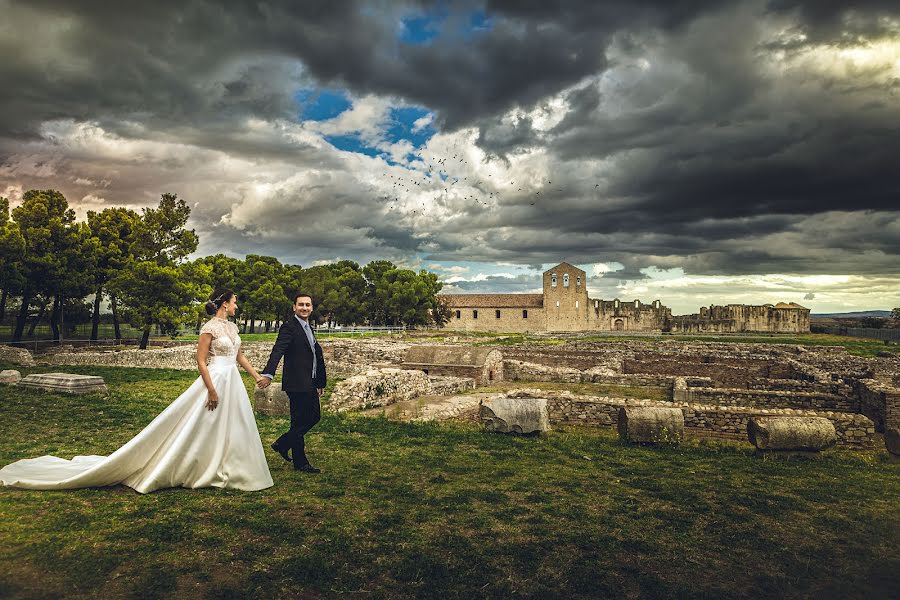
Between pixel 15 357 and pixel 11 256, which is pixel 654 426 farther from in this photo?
pixel 11 256

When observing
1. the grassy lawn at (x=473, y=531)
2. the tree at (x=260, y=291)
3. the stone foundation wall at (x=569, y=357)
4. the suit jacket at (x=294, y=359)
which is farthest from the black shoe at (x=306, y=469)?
the tree at (x=260, y=291)

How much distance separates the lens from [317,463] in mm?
7277

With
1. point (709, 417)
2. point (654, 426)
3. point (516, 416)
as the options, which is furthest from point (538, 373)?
point (654, 426)

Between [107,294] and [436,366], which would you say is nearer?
[436,366]

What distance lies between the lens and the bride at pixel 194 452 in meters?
5.55

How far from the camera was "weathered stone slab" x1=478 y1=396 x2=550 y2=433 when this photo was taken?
32.2ft

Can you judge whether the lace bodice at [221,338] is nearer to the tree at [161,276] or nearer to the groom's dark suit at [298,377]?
the groom's dark suit at [298,377]

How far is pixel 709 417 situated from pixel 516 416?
15.2ft

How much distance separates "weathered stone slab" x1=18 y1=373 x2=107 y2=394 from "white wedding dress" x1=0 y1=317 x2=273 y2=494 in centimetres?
875

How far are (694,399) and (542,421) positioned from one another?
8.98 meters

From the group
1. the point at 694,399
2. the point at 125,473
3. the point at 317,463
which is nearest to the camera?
the point at 125,473

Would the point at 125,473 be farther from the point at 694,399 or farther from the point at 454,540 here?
the point at 694,399

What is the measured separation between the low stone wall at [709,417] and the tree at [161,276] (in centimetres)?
2868

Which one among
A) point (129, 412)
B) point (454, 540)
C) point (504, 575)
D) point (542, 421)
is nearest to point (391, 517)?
point (454, 540)
